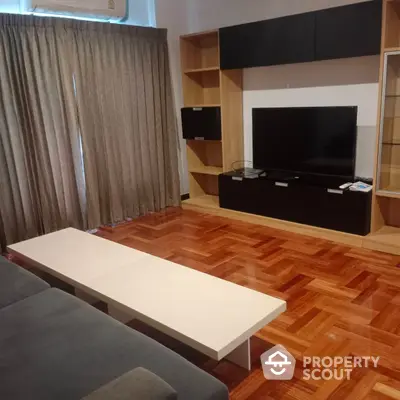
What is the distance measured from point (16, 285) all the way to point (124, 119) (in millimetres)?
2553

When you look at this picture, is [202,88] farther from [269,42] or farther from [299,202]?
[299,202]

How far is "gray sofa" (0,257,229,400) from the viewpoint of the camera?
1.31 metres

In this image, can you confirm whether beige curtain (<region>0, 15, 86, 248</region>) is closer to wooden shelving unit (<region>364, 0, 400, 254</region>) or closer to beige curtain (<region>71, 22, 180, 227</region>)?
beige curtain (<region>71, 22, 180, 227</region>)

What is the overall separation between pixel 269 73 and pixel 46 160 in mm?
2430

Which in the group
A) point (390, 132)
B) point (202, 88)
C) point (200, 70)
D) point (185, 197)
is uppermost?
point (200, 70)

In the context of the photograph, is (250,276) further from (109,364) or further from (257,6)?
(257,6)

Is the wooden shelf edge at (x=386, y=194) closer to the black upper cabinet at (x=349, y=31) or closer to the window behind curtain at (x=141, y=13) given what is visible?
the black upper cabinet at (x=349, y=31)

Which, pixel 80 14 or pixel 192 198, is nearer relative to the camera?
pixel 80 14

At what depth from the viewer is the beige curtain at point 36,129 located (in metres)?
3.42

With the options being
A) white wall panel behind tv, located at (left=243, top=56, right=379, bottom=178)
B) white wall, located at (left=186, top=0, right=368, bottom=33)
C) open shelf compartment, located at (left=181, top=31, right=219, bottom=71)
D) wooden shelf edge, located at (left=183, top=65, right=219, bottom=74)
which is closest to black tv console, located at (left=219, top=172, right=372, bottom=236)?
white wall panel behind tv, located at (left=243, top=56, right=379, bottom=178)

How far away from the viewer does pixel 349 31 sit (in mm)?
3297

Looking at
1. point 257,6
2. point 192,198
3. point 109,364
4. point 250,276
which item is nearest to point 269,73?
point 257,6

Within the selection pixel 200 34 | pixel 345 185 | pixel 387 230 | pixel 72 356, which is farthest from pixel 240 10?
pixel 72 356

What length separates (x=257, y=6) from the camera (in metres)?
4.17
